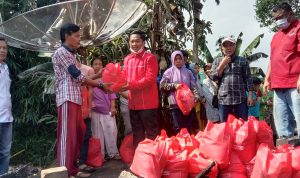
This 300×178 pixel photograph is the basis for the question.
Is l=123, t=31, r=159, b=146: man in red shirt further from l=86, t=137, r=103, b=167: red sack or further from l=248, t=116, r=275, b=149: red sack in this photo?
l=248, t=116, r=275, b=149: red sack

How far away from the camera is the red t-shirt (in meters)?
4.02

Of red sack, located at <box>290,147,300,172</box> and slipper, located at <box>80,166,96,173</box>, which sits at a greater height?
red sack, located at <box>290,147,300,172</box>

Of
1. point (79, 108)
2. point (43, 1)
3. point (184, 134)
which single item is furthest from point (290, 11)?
point (43, 1)

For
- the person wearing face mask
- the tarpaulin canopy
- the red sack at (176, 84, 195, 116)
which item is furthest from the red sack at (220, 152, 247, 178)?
the tarpaulin canopy

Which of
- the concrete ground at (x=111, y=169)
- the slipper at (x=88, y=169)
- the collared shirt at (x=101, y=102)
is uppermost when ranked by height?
the collared shirt at (x=101, y=102)

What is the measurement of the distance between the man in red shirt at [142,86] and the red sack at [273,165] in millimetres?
2065

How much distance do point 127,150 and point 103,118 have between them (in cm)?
58

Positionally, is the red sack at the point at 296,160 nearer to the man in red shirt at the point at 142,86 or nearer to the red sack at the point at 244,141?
the red sack at the point at 244,141

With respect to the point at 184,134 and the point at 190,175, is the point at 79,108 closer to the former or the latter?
the point at 184,134

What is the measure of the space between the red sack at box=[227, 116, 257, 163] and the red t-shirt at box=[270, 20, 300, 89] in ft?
2.60

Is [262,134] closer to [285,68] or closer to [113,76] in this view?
[285,68]

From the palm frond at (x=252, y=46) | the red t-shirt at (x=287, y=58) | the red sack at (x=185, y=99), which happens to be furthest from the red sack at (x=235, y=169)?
the palm frond at (x=252, y=46)

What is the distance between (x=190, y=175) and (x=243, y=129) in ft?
2.10

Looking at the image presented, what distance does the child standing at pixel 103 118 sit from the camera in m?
5.57
